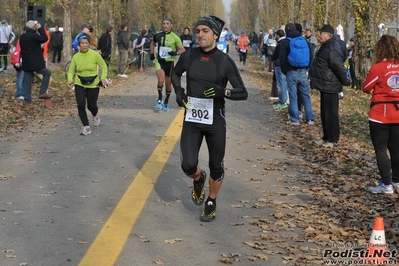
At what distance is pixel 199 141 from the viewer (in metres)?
7.50

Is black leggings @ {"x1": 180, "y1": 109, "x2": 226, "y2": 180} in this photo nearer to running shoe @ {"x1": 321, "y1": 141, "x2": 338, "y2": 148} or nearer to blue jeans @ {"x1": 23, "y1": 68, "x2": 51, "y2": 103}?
running shoe @ {"x1": 321, "y1": 141, "x2": 338, "y2": 148}

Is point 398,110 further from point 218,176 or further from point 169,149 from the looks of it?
point 169,149

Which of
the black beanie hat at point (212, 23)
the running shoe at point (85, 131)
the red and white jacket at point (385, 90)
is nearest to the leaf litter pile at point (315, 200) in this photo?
the red and white jacket at point (385, 90)

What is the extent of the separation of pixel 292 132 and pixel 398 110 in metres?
5.56

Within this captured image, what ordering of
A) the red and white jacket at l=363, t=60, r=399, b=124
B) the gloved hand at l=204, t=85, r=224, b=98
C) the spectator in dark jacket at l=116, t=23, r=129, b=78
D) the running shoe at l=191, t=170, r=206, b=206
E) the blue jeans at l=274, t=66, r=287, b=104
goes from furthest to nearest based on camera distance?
the spectator in dark jacket at l=116, t=23, r=129, b=78 → the blue jeans at l=274, t=66, r=287, b=104 → the red and white jacket at l=363, t=60, r=399, b=124 → the running shoe at l=191, t=170, r=206, b=206 → the gloved hand at l=204, t=85, r=224, b=98

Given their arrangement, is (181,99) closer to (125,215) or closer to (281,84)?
(125,215)

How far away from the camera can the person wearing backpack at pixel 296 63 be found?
48.3 feet

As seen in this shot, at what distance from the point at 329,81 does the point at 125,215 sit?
6063mm

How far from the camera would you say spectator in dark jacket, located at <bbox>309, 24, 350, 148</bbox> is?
40.6ft

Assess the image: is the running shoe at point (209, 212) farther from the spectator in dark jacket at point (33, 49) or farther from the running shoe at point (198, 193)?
the spectator in dark jacket at point (33, 49)

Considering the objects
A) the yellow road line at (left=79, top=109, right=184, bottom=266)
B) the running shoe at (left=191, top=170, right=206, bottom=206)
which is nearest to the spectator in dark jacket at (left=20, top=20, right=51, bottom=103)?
the yellow road line at (left=79, top=109, right=184, bottom=266)

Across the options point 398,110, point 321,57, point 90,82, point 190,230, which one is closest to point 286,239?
point 190,230

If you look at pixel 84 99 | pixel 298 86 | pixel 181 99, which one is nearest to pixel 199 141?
pixel 181 99

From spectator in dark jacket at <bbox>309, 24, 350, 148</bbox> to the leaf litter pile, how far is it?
0.35 m
